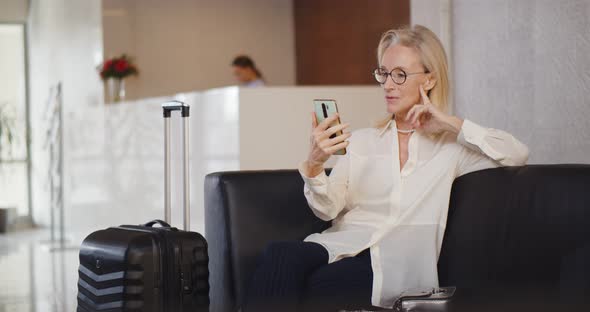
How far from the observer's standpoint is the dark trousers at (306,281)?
7.56ft

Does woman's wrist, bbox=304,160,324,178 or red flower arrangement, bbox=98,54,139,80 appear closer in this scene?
woman's wrist, bbox=304,160,324,178

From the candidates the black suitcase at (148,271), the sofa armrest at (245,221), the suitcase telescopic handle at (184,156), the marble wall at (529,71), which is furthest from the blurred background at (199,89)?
the black suitcase at (148,271)

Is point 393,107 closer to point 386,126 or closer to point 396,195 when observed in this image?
point 386,126

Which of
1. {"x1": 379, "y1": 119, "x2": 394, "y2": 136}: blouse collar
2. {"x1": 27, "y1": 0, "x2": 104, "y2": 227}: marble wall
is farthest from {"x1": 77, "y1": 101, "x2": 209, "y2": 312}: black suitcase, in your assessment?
{"x1": 27, "y1": 0, "x2": 104, "y2": 227}: marble wall

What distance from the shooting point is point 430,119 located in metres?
2.61

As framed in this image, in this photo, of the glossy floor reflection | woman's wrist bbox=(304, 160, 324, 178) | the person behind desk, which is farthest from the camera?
the person behind desk

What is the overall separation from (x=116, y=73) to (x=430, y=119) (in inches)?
254

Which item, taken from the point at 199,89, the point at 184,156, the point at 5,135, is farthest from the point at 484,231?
the point at 5,135

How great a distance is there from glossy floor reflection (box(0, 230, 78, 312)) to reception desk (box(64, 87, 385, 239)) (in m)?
0.60

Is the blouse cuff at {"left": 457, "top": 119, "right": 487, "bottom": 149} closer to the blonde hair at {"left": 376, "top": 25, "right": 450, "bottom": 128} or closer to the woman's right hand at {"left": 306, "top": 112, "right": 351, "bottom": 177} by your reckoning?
the blonde hair at {"left": 376, "top": 25, "right": 450, "bottom": 128}

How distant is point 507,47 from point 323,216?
1.22m

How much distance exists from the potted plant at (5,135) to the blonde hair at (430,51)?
8.30 metres

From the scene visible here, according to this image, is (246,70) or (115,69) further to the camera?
(115,69)

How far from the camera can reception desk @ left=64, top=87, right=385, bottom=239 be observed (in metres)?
5.12
